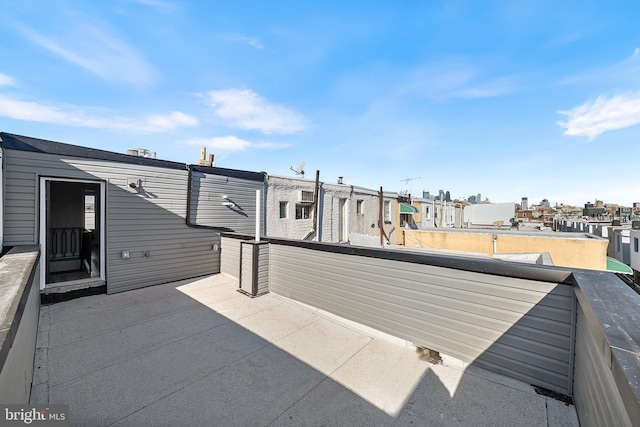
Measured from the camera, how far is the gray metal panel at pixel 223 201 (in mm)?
6895

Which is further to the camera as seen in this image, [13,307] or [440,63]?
[440,63]

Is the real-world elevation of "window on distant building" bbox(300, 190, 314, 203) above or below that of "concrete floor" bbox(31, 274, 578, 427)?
above

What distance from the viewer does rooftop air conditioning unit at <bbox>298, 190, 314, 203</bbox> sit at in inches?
412

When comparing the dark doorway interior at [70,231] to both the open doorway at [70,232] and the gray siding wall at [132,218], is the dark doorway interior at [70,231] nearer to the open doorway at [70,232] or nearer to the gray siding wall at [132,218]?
the open doorway at [70,232]

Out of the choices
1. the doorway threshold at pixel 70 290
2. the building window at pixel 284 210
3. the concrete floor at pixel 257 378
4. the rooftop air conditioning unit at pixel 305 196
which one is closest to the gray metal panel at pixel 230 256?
the concrete floor at pixel 257 378

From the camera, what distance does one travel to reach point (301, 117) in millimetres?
11250

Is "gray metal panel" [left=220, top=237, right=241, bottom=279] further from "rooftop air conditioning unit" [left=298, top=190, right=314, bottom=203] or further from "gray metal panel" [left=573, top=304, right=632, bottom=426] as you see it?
"gray metal panel" [left=573, top=304, right=632, bottom=426]

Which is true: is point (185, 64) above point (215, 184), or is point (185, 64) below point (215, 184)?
above

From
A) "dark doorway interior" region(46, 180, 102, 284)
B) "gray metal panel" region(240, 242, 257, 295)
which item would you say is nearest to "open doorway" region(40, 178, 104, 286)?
"dark doorway interior" region(46, 180, 102, 284)

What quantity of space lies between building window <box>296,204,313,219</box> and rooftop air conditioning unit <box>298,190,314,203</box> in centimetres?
34

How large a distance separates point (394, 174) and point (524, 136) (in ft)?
38.1

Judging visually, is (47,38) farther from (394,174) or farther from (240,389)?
(394,174)

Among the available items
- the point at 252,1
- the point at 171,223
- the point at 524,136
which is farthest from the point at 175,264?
the point at 524,136

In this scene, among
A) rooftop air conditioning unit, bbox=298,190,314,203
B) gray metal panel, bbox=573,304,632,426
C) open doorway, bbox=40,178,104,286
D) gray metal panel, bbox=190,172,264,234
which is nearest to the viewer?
gray metal panel, bbox=573,304,632,426
